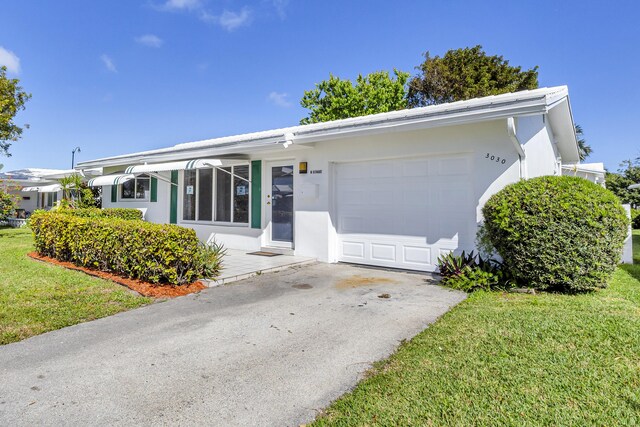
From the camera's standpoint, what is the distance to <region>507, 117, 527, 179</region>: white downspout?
6.44m

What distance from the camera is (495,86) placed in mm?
24734

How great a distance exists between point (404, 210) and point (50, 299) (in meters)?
7.39

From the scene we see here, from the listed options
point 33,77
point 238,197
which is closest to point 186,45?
point 238,197

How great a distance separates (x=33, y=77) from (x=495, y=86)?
1187 inches

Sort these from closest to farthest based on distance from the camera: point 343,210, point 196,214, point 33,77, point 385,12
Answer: point 343,210 → point 196,214 → point 385,12 → point 33,77

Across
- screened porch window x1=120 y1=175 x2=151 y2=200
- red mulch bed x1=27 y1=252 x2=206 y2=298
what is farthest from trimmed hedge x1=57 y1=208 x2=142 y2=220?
red mulch bed x1=27 y1=252 x2=206 y2=298

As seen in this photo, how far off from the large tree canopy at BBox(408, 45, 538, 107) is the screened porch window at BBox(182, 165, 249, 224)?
19.2 m

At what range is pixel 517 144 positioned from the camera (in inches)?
268

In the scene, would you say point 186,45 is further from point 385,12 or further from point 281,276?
point 281,276

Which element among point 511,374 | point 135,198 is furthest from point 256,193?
point 511,374

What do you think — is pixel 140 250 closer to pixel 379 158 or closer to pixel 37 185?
pixel 379 158

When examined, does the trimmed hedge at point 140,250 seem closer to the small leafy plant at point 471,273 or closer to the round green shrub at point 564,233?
the small leafy plant at point 471,273

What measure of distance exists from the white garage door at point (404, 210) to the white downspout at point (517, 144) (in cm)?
102

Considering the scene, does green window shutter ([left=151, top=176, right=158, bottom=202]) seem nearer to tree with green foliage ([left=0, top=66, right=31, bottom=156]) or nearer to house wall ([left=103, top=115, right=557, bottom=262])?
house wall ([left=103, top=115, right=557, bottom=262])
